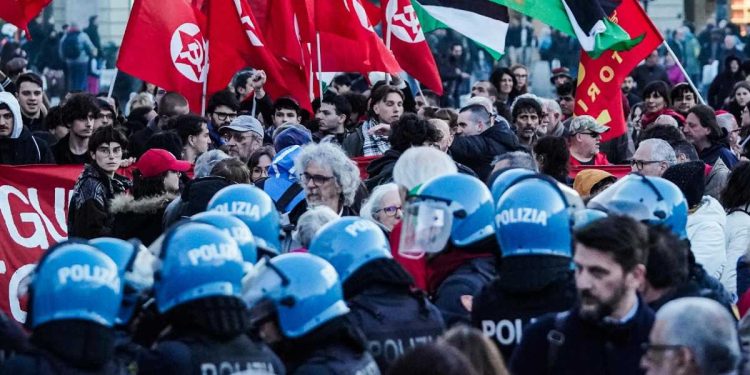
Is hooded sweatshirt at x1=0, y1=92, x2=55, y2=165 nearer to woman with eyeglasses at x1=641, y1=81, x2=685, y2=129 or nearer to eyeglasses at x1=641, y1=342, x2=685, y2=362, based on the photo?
woman with eyeglasses at x1=641, y1=81, x2=685, y2=129

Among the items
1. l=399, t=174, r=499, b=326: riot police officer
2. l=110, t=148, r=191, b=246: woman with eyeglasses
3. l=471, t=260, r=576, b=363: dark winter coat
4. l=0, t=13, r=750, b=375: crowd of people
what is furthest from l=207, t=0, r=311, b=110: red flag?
Answer: l=471, t=260, r=576, b=363: dark winter coat

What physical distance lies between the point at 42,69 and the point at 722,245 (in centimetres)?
2259

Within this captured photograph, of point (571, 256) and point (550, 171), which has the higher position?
point (571, 256)

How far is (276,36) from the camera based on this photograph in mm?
13406

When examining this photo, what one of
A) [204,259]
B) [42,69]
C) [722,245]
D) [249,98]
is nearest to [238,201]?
[204,259]

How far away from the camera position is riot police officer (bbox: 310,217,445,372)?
21.1 feet

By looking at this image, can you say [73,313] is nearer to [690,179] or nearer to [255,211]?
[255,211]

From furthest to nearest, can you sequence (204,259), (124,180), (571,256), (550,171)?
(124,180) < (550,171) < (571,256) < (204,259)

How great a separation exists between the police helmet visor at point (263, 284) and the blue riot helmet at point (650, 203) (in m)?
1.64

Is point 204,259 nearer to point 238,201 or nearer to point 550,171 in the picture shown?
point 238,201

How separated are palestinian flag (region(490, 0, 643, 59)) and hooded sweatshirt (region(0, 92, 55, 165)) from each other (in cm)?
376

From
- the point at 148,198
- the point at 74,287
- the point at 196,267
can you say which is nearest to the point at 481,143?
the point at 148,198

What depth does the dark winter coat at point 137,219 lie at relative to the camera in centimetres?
979

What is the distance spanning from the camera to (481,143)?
1185 cm
